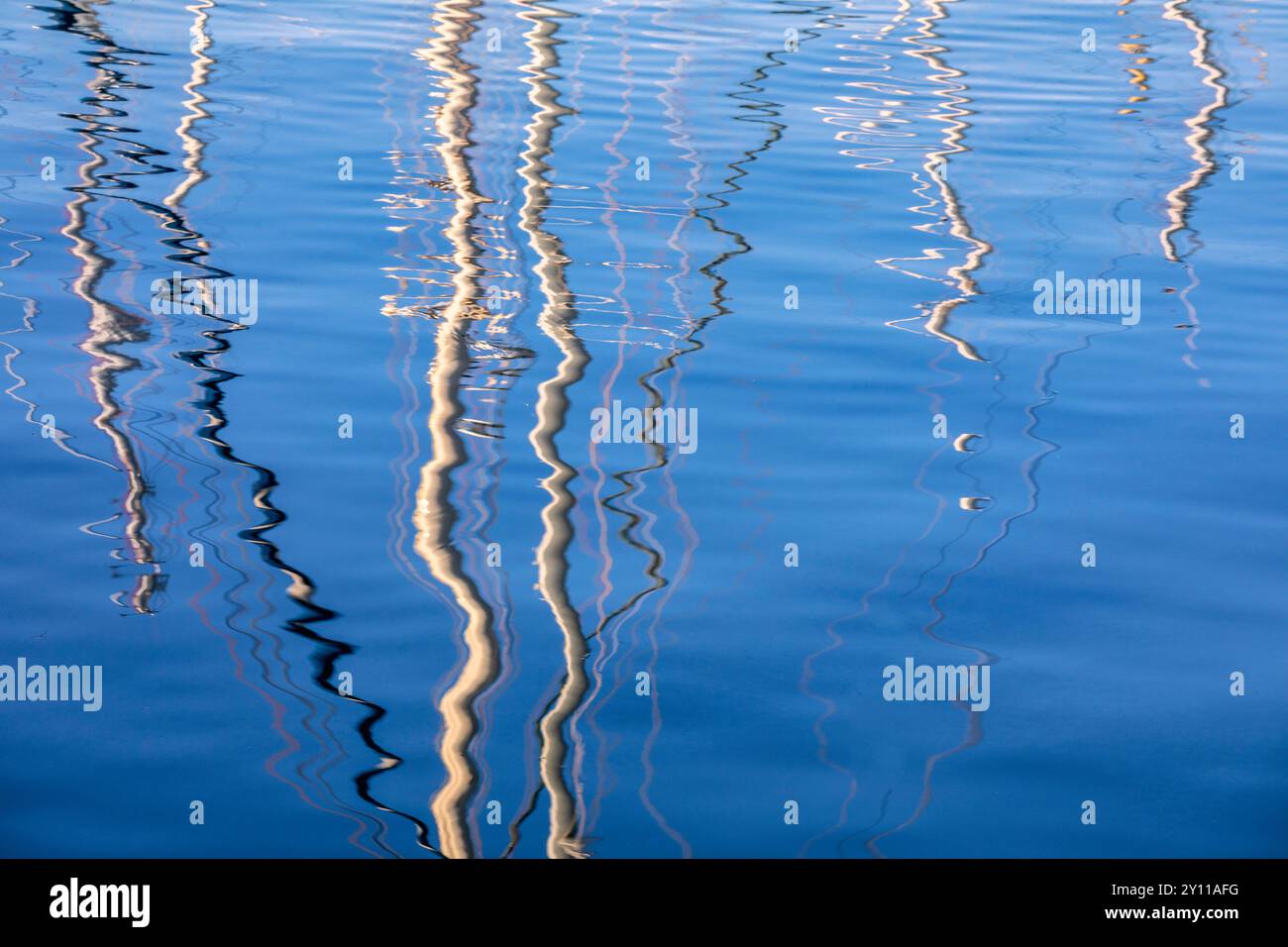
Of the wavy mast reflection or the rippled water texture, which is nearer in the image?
the rippled water texture

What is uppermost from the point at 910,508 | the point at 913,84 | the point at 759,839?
the point at 913,84

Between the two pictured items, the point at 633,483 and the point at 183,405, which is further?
the point at 183,405

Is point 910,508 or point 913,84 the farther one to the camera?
point 913,84

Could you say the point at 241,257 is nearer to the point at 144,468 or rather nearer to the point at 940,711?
the point at 144,468

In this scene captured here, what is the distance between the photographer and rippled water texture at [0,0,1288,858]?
14.2 feet

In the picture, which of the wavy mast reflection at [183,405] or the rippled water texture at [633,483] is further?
the wavy mast reflection at [183,405]

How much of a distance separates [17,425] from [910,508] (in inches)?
141

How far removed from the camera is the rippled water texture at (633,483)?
4.33 m

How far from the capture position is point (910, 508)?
19.6ft

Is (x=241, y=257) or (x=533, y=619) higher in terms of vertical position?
(x=241, y=257)

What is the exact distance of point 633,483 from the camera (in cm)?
616

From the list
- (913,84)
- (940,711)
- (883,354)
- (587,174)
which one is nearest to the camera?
(940,711)

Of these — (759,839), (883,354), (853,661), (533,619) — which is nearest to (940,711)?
(853,661)

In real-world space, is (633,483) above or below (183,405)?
below
